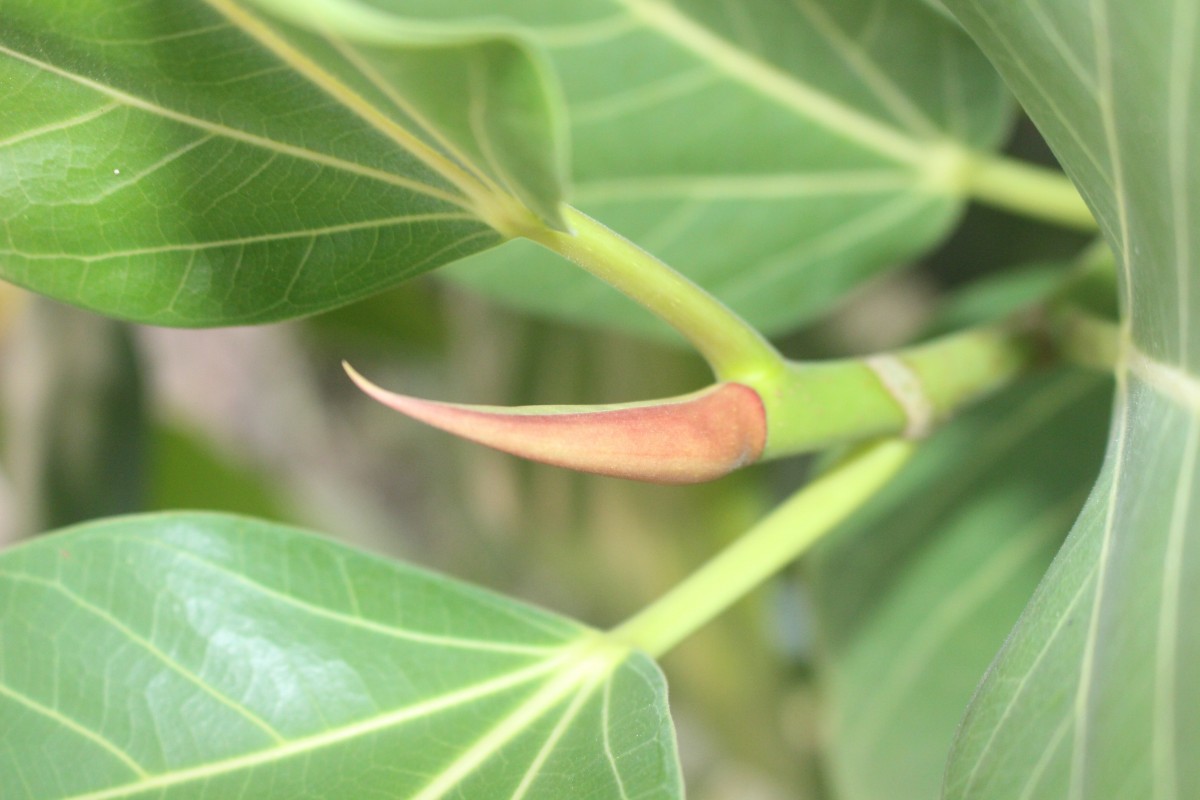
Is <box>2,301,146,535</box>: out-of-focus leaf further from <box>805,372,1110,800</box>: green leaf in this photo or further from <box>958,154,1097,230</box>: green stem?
<box>958,154,1097,230</box>: green stem

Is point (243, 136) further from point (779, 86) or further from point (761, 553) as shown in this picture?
point (779, 86)

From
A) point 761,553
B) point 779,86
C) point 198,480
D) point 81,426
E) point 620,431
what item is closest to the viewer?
point 620,431

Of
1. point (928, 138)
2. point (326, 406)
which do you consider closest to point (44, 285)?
point (928, 138)

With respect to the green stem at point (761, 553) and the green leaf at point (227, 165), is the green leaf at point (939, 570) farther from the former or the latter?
the green leaf at point (227, 165)

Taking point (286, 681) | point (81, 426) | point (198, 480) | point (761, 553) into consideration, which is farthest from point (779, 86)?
point (198, 480)

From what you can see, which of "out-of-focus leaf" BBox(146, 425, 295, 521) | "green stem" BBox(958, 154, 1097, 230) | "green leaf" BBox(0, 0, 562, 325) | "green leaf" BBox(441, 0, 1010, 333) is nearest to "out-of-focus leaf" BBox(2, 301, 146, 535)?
"out-of-focus leaf" BBox(146, 425, 295, 521)

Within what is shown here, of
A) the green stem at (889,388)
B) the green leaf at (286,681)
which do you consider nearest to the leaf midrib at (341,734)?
the green leaf at (286,681)

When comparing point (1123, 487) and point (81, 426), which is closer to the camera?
point (1123, 487)
